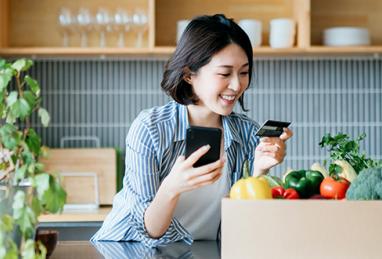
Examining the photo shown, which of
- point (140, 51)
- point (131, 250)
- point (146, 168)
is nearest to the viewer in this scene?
point (131, 250)

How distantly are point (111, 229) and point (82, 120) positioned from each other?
200cm

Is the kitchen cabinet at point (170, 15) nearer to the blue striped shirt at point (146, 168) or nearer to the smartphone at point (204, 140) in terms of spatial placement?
the blue striped shirt at point (146, 168)

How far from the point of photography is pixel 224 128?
226 cm

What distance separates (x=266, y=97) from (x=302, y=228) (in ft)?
8.29

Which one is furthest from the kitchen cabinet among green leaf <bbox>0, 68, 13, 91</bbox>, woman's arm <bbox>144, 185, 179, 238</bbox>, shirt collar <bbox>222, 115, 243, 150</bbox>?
green leaf <bbox>0, 68, 13, 91</bbox>

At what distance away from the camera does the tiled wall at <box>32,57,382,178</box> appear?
160 inches

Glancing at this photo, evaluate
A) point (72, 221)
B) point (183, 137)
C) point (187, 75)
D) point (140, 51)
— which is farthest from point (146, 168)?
point (140, 51)

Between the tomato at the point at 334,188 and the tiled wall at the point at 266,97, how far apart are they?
224 cm

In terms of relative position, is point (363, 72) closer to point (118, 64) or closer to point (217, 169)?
point (118, 64)

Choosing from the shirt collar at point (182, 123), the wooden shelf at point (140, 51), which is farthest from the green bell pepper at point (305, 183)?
the wooden shelf at point (140, 51)

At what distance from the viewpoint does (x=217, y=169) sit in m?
1.80

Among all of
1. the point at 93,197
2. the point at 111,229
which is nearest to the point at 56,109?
the point at 93,197

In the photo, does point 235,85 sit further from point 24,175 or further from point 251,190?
point 24,175

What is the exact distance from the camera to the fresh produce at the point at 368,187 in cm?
162
